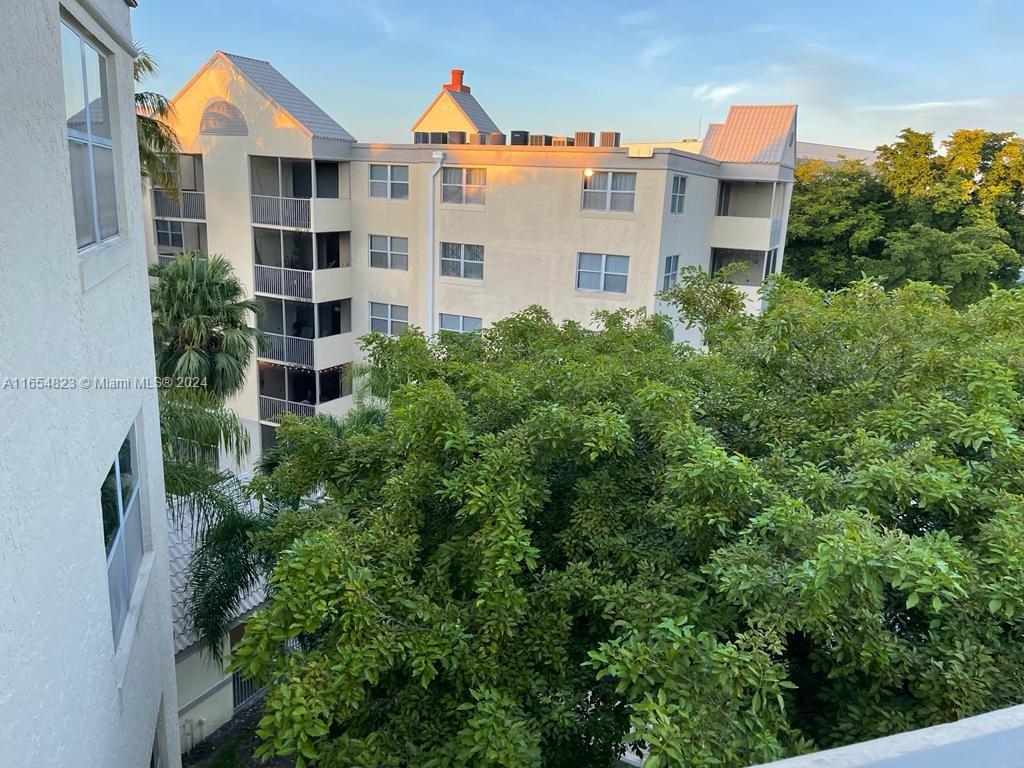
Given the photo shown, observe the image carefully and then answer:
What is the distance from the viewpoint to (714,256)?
21.6 metres

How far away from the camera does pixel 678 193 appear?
717 inches

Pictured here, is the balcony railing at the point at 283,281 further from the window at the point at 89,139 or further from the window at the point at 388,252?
the window at the point at 89,139

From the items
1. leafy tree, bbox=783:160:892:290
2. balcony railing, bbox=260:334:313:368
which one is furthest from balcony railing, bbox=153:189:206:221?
leafy tree, bbox=783:160:892:290

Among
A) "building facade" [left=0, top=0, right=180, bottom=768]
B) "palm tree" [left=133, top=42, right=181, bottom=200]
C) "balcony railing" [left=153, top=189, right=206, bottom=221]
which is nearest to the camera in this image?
"building facade" [left=0, top=0, right=180, bottom=768]

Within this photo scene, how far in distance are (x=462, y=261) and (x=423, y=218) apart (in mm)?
1837

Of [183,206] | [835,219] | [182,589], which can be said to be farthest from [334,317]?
[835,219]

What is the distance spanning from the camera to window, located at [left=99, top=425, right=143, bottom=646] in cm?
500

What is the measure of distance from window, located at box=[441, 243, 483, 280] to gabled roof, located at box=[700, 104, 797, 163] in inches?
342

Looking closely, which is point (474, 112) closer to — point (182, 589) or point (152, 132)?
point (152, 132)

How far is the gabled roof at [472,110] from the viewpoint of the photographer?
27.9 metres

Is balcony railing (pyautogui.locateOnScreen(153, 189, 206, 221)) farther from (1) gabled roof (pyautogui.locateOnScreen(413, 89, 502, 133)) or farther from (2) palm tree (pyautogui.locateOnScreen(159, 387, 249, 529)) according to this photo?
(2) palm tree (pyautogui.locateOnScreen(159, 387, 249, 529))

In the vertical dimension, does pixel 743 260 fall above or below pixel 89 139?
below

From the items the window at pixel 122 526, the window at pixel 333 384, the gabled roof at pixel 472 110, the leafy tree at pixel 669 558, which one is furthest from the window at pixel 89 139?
the gabled roof at pixel 472 110

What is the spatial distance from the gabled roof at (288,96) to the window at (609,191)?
26.1 ft
